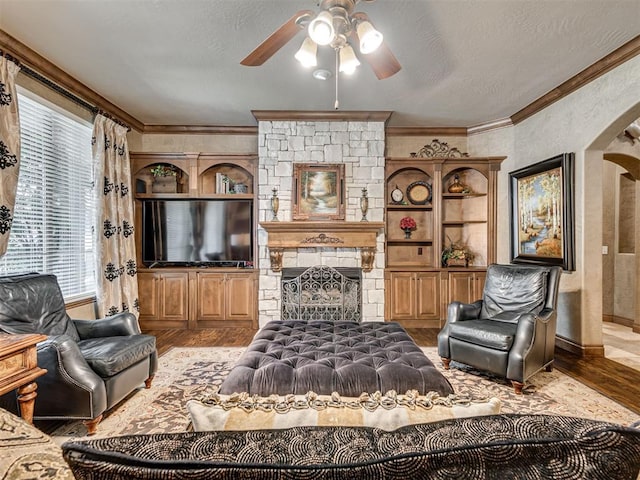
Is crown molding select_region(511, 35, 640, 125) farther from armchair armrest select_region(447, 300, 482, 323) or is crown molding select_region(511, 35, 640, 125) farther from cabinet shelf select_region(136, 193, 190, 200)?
cabinet shelf select_region(136, 193, 190, 200)

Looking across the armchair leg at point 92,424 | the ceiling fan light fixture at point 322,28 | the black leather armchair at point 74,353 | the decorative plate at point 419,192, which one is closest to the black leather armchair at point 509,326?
the decorative plate at point 419,192

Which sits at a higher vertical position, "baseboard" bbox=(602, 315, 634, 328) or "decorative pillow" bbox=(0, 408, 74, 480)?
"decorative pillow" bbox=(0, 408, 74, 480)

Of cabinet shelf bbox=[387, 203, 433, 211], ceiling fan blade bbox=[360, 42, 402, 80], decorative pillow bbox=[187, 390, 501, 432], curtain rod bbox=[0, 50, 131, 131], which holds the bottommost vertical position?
decorative pillow bbox=[187, 390, 501, 432]

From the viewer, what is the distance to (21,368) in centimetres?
181

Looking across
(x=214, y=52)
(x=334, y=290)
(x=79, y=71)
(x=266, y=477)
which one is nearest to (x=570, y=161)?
(x=334, y=290)

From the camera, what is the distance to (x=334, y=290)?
14.9 ft

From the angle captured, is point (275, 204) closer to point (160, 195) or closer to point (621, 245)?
point (160, 195)

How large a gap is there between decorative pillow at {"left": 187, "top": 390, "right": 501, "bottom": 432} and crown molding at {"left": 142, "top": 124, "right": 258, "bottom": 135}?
472cm

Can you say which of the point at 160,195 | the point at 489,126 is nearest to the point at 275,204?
the point at 160,195

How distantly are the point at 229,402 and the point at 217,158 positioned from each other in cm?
438

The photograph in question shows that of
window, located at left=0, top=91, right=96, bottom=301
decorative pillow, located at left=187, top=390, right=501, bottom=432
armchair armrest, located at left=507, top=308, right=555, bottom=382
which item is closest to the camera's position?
decorative pillow, located at left=187, top=390, right=501, bottom=432

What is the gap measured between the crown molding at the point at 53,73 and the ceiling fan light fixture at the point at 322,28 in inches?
108

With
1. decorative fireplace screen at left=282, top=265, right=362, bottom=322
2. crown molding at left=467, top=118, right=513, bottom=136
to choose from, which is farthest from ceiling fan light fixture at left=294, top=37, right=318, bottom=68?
crown molding at left=467, top=118, right=513, bottom=136

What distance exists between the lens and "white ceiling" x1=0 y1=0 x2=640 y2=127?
241cm
